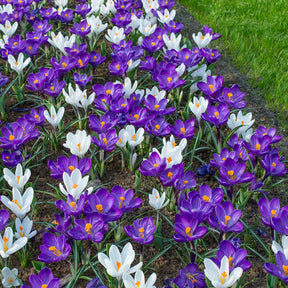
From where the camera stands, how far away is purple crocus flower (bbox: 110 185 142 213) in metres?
1.98

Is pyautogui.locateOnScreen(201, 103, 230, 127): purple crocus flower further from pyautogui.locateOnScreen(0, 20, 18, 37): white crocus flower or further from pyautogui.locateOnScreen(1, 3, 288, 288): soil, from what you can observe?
pyautogui.locateOnScreen(0, 20, 18, 37): white crocus flower

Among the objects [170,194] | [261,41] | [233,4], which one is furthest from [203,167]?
[233,4]

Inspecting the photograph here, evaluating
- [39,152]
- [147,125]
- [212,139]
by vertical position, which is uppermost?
[147,125]

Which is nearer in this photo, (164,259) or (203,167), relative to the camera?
(164,259)

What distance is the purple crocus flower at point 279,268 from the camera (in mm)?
1643

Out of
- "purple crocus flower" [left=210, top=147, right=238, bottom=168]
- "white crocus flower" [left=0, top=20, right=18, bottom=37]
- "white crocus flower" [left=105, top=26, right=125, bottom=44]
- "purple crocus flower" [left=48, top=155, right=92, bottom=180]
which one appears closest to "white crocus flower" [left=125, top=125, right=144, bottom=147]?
"purple crocus flower" [left=48, top=155, right=92, bottom=180]

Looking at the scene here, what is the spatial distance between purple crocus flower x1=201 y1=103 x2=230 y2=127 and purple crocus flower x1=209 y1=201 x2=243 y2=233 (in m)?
0.74

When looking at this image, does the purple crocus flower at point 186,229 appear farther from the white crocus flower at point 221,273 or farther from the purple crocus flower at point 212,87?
the purple crocus flower at point 212,87

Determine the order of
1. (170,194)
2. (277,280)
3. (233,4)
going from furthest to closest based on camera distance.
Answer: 1. (233,4)
2. (170,194)
3. (277,280)

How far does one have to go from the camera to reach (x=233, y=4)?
5.09m

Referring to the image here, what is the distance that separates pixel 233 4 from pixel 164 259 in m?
3.78

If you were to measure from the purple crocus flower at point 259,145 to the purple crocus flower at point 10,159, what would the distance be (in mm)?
1222

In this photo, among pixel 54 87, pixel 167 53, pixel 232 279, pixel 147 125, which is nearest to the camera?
pixel 232 279

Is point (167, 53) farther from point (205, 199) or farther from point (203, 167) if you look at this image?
point (205, 199)
